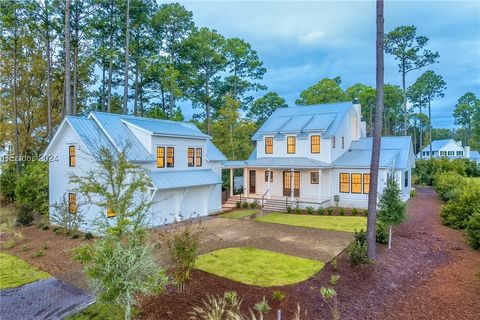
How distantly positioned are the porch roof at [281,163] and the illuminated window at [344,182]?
1.60 metres

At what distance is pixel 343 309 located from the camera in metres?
7.05

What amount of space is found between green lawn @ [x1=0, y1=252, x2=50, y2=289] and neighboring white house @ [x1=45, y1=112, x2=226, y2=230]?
12.8 ft

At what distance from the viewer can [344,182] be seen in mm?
21641

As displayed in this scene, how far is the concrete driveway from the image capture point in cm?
1151

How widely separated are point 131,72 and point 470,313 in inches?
1139

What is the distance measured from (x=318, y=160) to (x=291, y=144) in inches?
105

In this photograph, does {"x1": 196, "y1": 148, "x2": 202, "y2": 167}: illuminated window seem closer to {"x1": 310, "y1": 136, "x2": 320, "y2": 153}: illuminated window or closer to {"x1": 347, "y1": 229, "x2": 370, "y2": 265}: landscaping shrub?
{"x1": 310, "y1": 136, "x2": 320, "y2": 153}: illuminated window

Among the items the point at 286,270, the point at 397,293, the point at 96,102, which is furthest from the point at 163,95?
the point at 397,293

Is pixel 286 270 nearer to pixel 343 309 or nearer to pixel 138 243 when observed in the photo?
pixel 343 309

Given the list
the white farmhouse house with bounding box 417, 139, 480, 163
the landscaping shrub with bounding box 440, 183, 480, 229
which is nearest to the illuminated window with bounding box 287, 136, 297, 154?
the landscaping shrub with bounding box 440, 183, 480, 229

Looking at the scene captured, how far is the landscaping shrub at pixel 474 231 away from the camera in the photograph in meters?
11.7

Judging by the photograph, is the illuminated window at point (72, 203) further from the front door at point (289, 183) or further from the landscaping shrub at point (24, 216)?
the front door at point (289, 183)

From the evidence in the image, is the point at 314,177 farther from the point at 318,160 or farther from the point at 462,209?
the point at 462,209

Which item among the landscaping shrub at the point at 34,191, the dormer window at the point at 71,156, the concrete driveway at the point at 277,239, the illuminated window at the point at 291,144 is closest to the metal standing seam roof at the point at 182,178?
the concrete driveway at the point at 277,239
